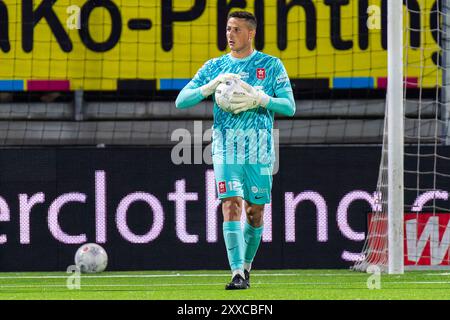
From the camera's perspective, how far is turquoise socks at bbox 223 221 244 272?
309 inches

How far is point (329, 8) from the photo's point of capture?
42.3ft

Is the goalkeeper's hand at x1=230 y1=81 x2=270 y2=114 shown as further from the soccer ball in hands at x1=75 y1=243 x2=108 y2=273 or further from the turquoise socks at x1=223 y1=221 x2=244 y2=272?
the soccer ball in hands at x1=75 y1=243 x2=108 y2=273

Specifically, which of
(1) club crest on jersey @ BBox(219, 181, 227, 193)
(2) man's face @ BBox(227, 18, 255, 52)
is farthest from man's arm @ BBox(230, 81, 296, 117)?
(1) club crest on jersey @ BBox(219, 181, 227, 193)

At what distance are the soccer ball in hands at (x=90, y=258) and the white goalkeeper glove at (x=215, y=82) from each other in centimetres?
289

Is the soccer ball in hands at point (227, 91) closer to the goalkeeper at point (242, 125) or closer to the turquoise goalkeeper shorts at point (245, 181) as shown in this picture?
the goalkeeper at point (242, 125)

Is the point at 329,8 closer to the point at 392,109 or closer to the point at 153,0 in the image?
the point at 153,0

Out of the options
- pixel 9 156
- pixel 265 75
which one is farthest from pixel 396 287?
pixel 9 156

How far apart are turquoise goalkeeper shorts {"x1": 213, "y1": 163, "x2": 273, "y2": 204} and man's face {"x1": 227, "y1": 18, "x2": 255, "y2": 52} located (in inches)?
31.6

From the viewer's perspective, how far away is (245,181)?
8.14 m

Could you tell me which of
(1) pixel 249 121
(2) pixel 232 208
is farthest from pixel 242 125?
(2) pixel 232 208

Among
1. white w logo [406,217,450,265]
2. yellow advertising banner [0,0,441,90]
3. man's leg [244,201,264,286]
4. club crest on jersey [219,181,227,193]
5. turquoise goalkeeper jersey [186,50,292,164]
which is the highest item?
yellow advertising banner [0,0,441,90]

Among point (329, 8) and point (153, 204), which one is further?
point (329, 8)

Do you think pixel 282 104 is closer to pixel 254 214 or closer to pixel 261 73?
pixel 261 73

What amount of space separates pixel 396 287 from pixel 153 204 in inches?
136
